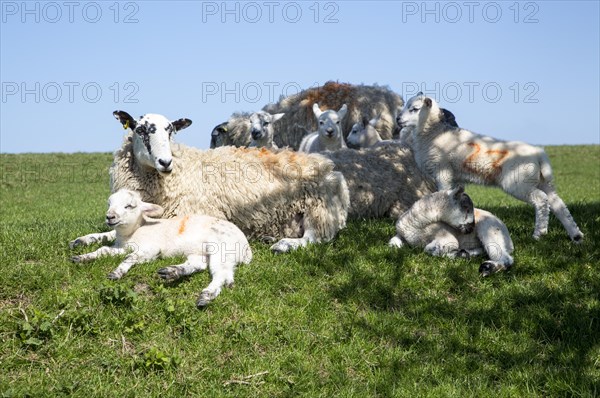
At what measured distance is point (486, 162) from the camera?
28.0 feet

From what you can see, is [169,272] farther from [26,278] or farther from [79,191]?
[79,191]

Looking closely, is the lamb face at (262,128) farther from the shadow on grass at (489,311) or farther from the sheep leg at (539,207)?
the sheep leg at (539,207)

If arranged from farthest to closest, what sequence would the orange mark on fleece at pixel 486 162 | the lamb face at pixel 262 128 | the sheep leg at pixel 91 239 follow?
the lamb face at pixel 262 128 → the orange mark on fleece at pixel 486 162 → the sheep leg at pixel 91 239

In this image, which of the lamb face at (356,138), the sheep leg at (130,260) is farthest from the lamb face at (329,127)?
the sheep leg at (130,260)

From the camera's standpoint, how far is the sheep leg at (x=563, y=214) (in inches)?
327

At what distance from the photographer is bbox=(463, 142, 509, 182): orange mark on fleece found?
8.47m

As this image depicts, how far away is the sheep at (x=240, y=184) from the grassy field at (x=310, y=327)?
599mm

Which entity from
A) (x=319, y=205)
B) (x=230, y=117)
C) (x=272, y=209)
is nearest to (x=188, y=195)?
(x=272, y=209)

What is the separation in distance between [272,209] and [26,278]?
3060mm

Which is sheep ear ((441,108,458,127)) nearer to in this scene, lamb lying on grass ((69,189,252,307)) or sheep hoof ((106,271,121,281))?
lamb lying on grass ((69,189,252,307))

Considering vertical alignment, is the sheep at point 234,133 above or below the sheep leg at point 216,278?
above

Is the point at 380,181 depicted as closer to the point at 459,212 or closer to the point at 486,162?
the point at 486,162

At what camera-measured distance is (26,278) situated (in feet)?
21.3

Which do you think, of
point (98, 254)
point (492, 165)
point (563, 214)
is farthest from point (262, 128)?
point (98, 254)
